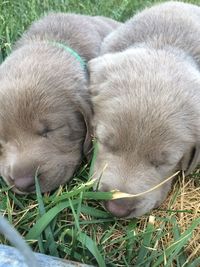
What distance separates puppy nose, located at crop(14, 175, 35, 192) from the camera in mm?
3857

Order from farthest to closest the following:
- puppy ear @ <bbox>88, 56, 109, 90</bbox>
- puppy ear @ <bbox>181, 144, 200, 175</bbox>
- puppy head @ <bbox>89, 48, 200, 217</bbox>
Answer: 1. puppy ear @ <bbox>88, 56, 109, 90</bbox>
2. puppy ear @ <bbox>181, 144, 200, 175</bbox>
3. puppy head @ <bbox>89, 48, 200, 217</bbox>

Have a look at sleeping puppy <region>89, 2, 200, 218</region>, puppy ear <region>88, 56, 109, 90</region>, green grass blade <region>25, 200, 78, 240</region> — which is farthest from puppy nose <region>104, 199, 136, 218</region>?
puppy ear <region>88, 56, 109, 90</region>

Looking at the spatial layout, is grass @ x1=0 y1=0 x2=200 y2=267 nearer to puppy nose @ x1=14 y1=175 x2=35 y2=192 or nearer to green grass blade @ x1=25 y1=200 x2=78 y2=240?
green grass blade @ x1=25 y1=200 x2=78 y2=240

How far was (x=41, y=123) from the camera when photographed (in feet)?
13.5

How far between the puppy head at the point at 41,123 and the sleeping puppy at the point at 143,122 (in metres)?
0.24

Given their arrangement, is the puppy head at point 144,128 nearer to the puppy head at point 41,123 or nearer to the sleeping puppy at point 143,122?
the sleeping puppy at point 143,122

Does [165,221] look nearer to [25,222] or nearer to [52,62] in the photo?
[25,222]

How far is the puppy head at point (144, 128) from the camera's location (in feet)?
12.2

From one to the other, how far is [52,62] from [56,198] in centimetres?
134

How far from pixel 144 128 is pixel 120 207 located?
60 cm

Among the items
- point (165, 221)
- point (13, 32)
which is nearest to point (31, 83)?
point (165, 221)

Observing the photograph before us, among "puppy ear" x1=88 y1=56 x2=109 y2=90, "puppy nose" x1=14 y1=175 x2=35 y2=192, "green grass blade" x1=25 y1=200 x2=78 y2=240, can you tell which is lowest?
"green grass blade" x1=25 y1=200 x2=78 y2=240

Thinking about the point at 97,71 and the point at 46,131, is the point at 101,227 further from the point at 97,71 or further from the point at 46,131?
the point at 97,71

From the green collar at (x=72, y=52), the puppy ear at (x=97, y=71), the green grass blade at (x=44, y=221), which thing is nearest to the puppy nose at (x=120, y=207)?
the green grass blade at (x=44, y=221)
